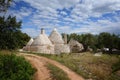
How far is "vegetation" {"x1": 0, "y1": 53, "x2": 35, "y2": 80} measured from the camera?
14312 mm

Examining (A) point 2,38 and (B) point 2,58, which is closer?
(B) point 2,58

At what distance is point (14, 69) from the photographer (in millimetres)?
15453

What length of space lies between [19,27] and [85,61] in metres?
11.2

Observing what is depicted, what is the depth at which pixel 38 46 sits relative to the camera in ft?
116

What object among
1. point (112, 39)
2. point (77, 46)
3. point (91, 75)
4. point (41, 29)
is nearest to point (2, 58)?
point (91, 75)

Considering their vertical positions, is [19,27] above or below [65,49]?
above

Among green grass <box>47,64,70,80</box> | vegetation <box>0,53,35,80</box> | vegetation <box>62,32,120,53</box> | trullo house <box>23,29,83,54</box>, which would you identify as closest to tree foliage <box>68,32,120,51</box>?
vegetation <box>62,32,120,53</box>

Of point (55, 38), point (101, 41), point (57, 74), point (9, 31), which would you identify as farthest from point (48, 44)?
point (101, 41)

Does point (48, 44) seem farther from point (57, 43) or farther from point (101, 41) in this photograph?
point (101, 41)

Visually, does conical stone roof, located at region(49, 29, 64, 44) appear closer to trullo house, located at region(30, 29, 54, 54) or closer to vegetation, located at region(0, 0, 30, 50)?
trullo house, located at region(30, 29, 54, 54)

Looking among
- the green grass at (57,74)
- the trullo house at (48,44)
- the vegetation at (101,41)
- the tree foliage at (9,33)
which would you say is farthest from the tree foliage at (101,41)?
the green grass at (57,74)

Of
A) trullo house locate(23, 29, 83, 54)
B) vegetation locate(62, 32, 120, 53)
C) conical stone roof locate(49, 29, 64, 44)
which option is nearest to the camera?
trullo house locate(23, 29, 83, 54)

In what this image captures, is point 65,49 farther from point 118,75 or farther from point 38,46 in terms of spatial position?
point 118,75

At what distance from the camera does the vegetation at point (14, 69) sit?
14.3 meters
